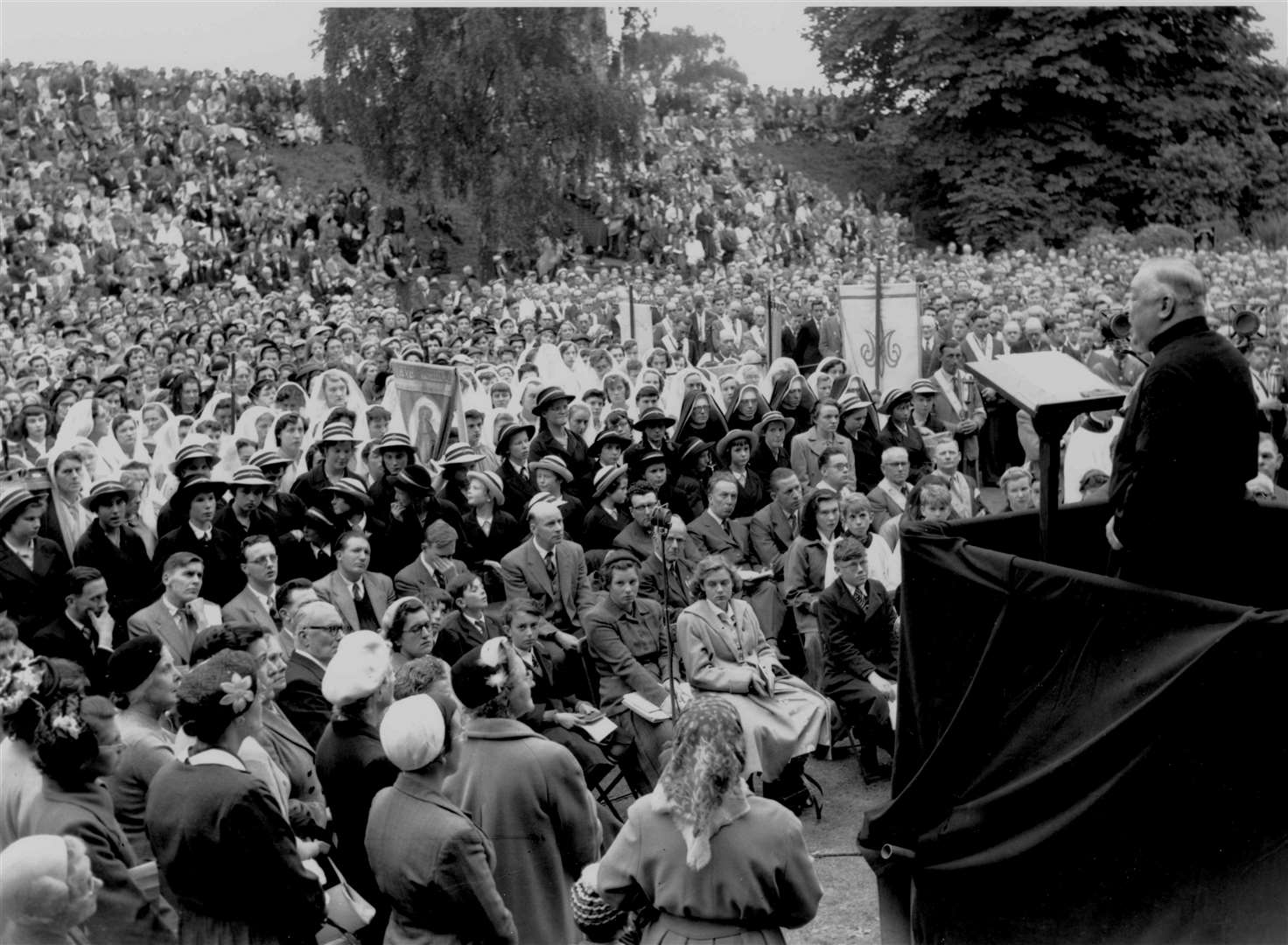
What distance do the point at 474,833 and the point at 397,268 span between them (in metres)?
28.4

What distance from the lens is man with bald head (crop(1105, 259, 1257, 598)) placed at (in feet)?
12.9

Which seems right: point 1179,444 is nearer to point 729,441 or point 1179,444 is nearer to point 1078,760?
point 1078,760

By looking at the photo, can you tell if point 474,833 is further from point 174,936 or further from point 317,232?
point 317,232

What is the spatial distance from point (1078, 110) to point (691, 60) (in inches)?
618

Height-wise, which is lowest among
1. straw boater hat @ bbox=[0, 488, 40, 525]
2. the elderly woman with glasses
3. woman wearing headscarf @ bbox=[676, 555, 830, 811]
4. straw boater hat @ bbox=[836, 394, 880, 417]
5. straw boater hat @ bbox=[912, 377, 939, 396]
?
woman wearing headscarf @ bbox=[676, 555, 830, 811]

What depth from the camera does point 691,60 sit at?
49906 millimetres

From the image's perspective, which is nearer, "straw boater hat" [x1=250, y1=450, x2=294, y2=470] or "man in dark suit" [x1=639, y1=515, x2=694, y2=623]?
"man in dark suit" [x1=639, y1=515, x2=694, y2=623]

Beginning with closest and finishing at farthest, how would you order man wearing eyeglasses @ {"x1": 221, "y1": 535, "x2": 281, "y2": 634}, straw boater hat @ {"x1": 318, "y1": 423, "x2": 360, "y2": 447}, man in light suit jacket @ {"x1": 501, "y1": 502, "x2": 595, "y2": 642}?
man wearing eyeglasses @ {"x1": 221, "y1": 535, "x2": 281, "y2": 634}
man in light suit jacket @ {"x1": 501, "y1": 502, "x2": 595, "y2": 642}
straw boater hat @ {"x1": 318, "y1": 423, "x2": 360, "y2": 447}

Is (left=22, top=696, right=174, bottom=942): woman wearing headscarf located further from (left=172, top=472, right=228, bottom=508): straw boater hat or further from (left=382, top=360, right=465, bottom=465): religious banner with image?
(left=382, top=360, right=465, bottom=465): religious banner with image

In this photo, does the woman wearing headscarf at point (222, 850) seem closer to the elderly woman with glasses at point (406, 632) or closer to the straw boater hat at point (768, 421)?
the elderly woman with glasses at point (406, 632)

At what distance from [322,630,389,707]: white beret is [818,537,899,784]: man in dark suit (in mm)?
3482

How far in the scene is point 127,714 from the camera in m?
5.11

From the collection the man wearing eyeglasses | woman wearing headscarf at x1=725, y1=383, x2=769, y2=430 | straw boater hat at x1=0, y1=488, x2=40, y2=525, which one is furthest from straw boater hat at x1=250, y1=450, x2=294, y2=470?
woman wearing headscarf at x1=725, y1=383, x2=769, y2=430

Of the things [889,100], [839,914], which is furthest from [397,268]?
[839,914]
